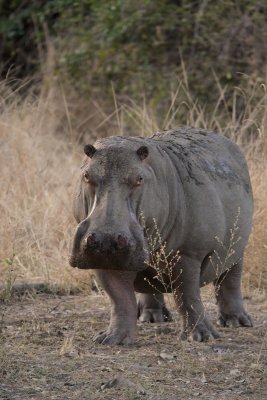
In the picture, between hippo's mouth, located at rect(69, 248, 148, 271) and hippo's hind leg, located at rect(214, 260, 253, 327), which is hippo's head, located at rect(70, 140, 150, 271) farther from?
hippo's hind leg, located at rect(214, 260, 253, 327)

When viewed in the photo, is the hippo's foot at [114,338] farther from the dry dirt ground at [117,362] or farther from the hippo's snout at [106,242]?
the hippo's snout at [106,242]

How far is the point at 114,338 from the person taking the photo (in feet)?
18.7

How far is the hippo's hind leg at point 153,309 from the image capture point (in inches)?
254

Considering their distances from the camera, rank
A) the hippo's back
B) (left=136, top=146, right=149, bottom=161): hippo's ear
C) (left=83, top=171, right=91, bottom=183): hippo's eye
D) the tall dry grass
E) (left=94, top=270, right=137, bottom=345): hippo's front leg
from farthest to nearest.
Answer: the tall dry grass, the hippo's back, (left=94, top=270, right=137, bottom=345): hippo's front leg, (left=136, top=146, right=149, bottom=161): hippo's ear, (left=83, top=171, right=91, bottom=183): hippo's eye

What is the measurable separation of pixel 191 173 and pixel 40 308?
1.53 meters

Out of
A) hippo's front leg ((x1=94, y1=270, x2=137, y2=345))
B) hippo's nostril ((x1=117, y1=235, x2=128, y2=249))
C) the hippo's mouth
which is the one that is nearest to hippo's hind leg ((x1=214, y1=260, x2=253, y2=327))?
hippo's front leg ((x1=94, y1=270, x2=137, y2=345))

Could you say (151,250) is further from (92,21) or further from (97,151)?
(92,21)

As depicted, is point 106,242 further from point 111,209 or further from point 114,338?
point 114,338

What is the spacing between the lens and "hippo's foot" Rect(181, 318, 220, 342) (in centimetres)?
575

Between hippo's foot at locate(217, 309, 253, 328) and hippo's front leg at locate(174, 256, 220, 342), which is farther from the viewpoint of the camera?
hippo's foot at locate(217, 309, 253, 328)

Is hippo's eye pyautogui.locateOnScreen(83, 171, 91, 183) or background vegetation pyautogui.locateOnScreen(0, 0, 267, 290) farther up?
background vegetation pyautogui.locateOnScreen(0, 0, 267, 290)

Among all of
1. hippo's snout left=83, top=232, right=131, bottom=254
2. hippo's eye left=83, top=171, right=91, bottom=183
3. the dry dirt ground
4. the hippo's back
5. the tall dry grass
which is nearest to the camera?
the dry dirt ground

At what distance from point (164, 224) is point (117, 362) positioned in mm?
796

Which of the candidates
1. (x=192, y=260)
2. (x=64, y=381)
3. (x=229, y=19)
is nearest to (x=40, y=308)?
(x=192, y=260)
